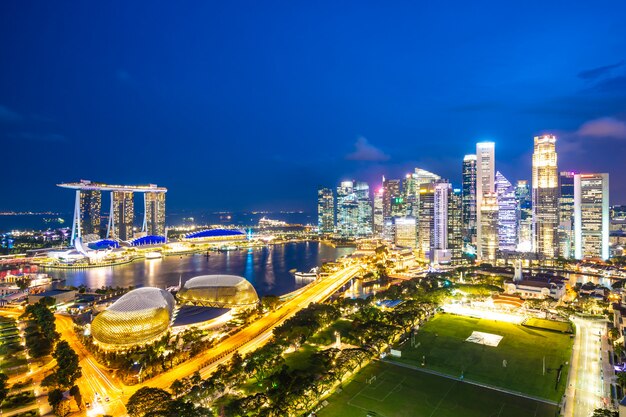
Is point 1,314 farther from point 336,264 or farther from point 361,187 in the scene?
point 361,187

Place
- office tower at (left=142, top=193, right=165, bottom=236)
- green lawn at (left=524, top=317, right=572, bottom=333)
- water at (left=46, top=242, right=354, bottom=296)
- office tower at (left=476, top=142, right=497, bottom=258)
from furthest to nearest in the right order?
1. office tower at (left=142, top=193, right=165, bottom=236)
2. office tower at (left=476, top=142, right=497, bottom=258)
3. water at (left=46, top=242, right=354, bottom=296)
4. green lawn at (left=524, top=317, right=572, bottom=333)

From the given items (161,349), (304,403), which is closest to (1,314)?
(161,349)

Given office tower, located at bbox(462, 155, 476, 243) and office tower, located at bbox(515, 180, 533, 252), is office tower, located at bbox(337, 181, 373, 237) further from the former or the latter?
office tower, located at bbox(462, 155, 476, 243)

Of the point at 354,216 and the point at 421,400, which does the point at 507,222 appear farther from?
the point at 421,400

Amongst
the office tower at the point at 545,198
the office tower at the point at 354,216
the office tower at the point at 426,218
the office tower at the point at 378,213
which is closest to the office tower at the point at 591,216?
the office tower at the point at 545,198

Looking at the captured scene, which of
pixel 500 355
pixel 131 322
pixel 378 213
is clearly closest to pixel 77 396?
pixel 131 322

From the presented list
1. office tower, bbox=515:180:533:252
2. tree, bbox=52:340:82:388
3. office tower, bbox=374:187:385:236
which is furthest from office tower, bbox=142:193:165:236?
office tower, bbox=515:180:533:252

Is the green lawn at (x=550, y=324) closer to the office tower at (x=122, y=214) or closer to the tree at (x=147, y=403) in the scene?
the tree at (x=147, y=403)
